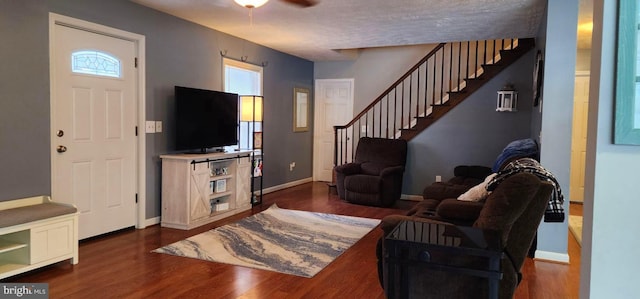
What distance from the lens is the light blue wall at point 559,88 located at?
3.67 m

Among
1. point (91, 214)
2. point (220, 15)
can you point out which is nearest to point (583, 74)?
point (220, 15)

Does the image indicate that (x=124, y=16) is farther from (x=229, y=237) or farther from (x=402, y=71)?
(x=402, y=71)

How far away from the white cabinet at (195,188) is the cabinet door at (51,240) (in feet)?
4.49

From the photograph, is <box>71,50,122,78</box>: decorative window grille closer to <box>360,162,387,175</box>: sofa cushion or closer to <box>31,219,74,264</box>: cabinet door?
<box>31,219,74,264</box>: cabinet door

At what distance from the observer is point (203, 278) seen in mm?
3281

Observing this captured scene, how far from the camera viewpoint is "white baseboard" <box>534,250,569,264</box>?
381 cm

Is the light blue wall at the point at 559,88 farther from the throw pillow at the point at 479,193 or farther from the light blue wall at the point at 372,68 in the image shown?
the light blue wall at the point at 372,68

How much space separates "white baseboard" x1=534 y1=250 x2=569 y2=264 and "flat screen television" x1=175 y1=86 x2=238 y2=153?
12.4 ft

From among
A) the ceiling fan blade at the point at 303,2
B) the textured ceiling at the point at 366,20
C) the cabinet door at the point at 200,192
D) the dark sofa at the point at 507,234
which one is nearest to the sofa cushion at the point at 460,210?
the dark sofa at the point at 507,234

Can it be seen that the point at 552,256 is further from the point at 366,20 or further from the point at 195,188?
the point at 195,188

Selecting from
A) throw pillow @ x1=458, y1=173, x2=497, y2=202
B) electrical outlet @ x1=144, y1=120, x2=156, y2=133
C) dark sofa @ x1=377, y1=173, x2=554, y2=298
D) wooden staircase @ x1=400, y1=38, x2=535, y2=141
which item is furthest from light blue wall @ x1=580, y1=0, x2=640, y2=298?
wooden staircase @ x1=400, y1=38, x2=535, y2=141

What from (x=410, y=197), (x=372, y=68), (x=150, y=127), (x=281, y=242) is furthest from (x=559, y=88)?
(x=372, y=68)

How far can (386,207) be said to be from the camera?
6105mm

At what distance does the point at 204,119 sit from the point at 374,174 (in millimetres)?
2687
